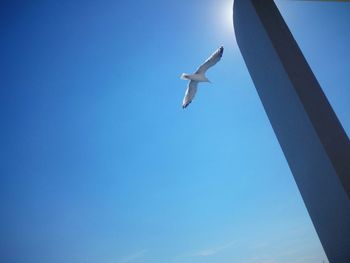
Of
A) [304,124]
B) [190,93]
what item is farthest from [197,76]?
[304,124]

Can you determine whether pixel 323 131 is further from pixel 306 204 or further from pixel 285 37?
pixel 285 37

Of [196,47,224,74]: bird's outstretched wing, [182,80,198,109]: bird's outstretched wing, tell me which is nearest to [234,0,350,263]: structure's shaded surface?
[196,47,224,74]: bird's outstretched wing

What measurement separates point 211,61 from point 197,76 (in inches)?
29.3

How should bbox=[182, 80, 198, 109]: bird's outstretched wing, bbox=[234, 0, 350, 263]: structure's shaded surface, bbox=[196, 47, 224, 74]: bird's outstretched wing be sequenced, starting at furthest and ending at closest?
bbox=[182, 80, 198, 109]: bird's outstretched wing → bbox=[196, 47, 224, 74]: bird's outstretched wing → bbox=[234, 0, 350, 263]: structure's shaded surface

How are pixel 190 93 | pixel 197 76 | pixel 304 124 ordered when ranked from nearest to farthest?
pixel 304 124 → pixel 197 76 → pixel 190 93

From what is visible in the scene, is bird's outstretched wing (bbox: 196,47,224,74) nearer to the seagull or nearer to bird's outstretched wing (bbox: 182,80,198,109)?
the seagull

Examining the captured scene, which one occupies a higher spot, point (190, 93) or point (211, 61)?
point (211, 61)

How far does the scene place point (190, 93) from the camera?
9492 millimetres

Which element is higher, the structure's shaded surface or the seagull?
the seagull

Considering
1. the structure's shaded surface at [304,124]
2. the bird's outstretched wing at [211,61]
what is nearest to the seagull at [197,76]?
the bird's outstretched wing at [211,61]

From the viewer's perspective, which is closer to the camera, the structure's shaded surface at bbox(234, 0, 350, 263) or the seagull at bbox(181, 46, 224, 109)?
the structure's shaded surface at bbox(234, 0, 350, 263)

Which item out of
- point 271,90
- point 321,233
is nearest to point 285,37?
point 271,90

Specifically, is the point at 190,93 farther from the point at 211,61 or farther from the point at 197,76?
the point at 211,61

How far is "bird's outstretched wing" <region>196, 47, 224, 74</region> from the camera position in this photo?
8438 mm
